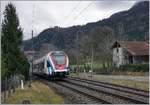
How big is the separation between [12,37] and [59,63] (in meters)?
5.92

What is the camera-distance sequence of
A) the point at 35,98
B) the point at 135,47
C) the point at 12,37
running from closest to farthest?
the point at 35,98
the point at 12,37
the point at 135,47

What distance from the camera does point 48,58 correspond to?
44.1m

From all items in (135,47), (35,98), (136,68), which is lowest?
(35,98)

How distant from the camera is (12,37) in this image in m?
45.1

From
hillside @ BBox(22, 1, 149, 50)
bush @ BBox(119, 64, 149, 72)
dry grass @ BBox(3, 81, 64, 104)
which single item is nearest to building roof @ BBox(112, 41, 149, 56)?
bush @ BBox(119, 64, 149, 72)

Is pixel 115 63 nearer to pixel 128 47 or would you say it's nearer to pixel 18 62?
pixel 128 47

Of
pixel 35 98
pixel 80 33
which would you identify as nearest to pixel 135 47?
pixel 80 33

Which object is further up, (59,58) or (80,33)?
(80,33)

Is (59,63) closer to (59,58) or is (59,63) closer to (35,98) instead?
(59,58)

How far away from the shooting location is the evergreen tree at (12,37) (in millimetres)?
41597

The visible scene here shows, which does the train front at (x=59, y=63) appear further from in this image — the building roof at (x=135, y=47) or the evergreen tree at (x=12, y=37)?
the building roof at (x=135, y=47)

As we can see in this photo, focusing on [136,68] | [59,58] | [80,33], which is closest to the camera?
[59,58]

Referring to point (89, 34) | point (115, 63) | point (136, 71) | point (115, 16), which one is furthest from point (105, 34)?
point (115, 16)

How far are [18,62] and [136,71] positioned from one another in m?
29.5
